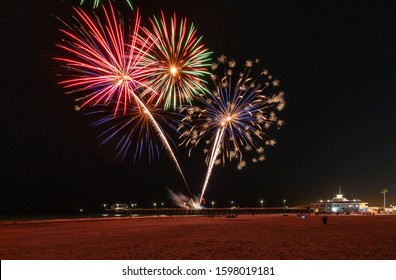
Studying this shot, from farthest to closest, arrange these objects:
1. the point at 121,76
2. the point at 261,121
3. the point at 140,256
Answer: the point at 261,121, the point at 121,76, the point at 140,256

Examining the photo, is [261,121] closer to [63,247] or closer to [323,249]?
[323,249]

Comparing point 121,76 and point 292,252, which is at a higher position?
point 121,76

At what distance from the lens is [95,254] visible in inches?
562

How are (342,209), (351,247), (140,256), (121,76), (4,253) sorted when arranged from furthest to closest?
(342,209) < (121,76) < (351,247) < (4,253) < (140,256)

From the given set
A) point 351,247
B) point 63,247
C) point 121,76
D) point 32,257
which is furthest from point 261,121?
point 32,257

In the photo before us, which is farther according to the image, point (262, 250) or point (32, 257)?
point (262, 250)

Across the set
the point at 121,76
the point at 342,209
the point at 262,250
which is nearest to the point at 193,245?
the point at 262,250

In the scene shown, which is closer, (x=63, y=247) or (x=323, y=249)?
(x=323, y=249)

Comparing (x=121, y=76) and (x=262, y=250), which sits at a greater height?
(x=121, y=76)

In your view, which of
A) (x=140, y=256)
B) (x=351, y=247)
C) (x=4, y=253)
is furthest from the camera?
(x=351, y=247)
